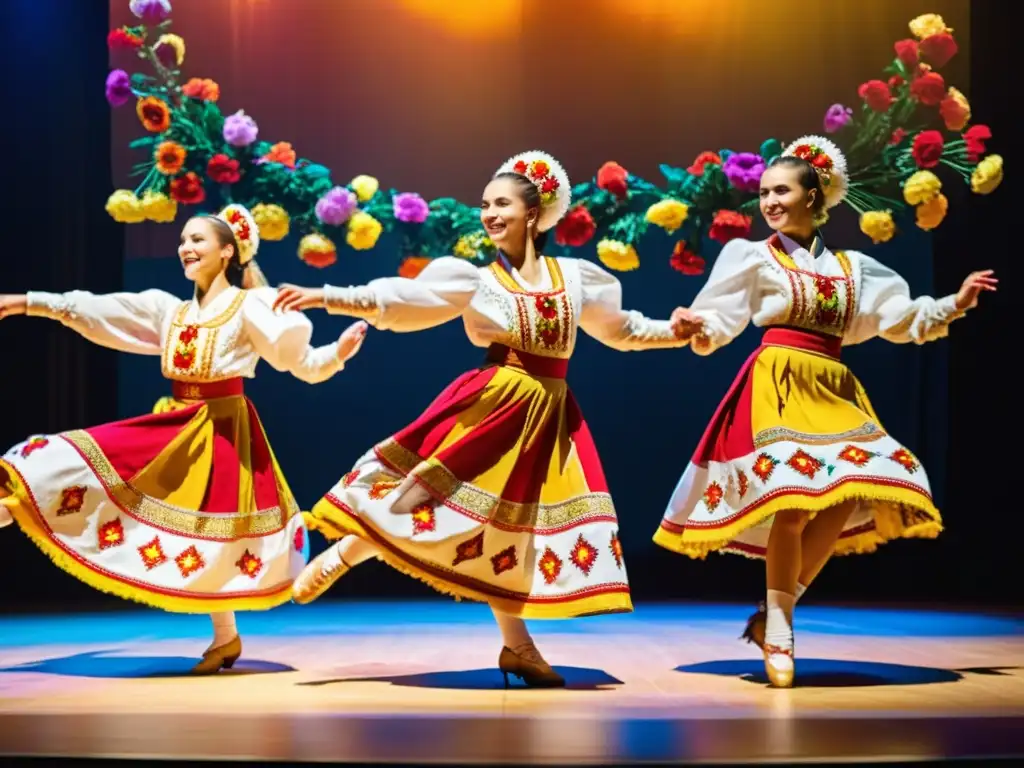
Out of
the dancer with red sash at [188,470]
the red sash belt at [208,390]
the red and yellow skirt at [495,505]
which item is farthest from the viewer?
the red sash belt at [208,390]

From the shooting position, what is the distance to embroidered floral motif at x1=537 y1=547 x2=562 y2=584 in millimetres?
3312

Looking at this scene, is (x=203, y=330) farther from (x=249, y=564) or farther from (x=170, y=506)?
(x=249, y=564)

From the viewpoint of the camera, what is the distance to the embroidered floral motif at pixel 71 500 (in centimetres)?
350

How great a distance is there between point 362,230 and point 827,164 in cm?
199

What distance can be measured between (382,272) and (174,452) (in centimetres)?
251

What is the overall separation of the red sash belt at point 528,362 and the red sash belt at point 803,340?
0.56 meters

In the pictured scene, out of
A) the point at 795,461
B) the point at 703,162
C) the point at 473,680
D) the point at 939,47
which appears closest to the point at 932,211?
the point at 939,47

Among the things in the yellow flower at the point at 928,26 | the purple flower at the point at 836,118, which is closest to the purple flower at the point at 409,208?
the purple flower at the point at 836,118

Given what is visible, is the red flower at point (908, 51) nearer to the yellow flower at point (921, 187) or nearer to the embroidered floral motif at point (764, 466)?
the yellow flower at point (921, 187)

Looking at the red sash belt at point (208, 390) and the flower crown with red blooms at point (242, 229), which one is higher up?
the flower crown with red blooms at point (242, 229)

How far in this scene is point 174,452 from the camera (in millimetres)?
3633

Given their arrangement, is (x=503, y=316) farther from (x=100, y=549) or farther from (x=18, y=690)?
(x=18, y=690)

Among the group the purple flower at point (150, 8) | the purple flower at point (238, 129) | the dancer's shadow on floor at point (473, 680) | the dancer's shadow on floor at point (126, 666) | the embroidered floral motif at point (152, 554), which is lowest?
the dancer's shadow on floor at point (126, 666)

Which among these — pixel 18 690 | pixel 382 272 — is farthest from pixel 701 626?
pixel 18 690
